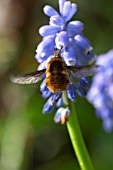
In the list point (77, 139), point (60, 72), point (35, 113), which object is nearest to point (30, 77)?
point (60, 72)

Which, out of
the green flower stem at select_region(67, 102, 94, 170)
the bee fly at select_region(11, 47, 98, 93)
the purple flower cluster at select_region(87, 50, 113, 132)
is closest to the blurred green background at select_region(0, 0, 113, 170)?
the purple flower cluster at select_region(87, 50, 113, 132)

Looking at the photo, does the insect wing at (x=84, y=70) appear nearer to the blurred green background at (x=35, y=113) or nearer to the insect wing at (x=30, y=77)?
the insect wing at (x=30, y=77)

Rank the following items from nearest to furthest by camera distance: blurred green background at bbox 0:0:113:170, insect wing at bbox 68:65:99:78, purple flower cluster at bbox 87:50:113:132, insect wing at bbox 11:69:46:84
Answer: insect wing at bbox 68:65:99:78
insect wing at bbox 11:69:46:84
purple flower cluster at bbox 87:50:113:132
blurred green background at bbox 0:0:113:170

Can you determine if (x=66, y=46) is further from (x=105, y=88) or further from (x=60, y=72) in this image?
(x=105, y=88)

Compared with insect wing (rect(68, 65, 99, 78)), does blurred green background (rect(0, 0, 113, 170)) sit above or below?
below

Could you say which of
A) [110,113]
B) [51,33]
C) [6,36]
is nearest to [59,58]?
[51,33]

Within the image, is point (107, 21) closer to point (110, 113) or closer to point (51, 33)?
point (110, 113)

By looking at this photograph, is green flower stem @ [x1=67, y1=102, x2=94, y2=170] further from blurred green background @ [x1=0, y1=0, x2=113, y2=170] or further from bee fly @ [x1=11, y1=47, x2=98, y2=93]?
blurred green background @ [x1=0, y1=0, x2=113, y2=170]
